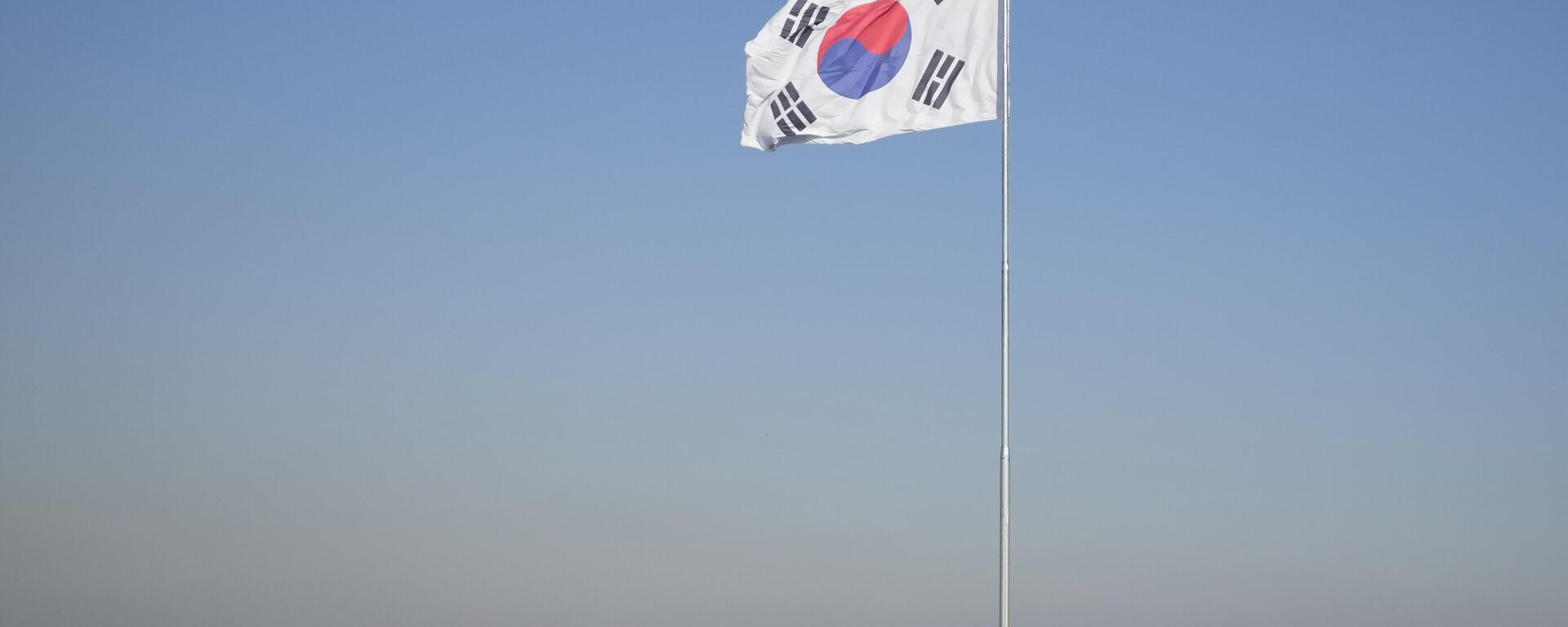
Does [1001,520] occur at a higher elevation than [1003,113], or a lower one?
lower

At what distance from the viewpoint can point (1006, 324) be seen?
27.0m

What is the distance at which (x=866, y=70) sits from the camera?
29.7 metres

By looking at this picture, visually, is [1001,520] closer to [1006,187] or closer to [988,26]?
[1006,187]

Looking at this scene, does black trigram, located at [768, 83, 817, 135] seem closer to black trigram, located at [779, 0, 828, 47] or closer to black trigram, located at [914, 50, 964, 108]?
black trigram, located at [779, 0, 828, 47]

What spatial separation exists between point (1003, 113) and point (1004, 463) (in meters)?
5.67

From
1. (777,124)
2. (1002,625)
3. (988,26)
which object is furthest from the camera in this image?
(777,124)

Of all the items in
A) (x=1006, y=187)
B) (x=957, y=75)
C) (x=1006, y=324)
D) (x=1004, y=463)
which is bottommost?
(x=1004, y=463)

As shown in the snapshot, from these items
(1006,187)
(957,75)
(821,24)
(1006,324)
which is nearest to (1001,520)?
(1006,324)

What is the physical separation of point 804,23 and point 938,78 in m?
3.04

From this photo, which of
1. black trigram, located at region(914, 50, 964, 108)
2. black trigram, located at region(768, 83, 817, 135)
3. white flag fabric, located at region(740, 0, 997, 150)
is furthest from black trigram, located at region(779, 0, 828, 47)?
black trigram, located at region(914, 50, 964, 108)

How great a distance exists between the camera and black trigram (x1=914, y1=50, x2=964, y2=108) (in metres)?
28.7

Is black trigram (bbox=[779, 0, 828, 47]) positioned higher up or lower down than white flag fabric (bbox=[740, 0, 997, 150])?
higher up

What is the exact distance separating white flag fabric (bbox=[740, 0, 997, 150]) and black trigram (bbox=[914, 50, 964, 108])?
0.04ft

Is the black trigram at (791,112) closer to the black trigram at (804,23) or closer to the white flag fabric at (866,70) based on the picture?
the white flag fabric at (866,70)
